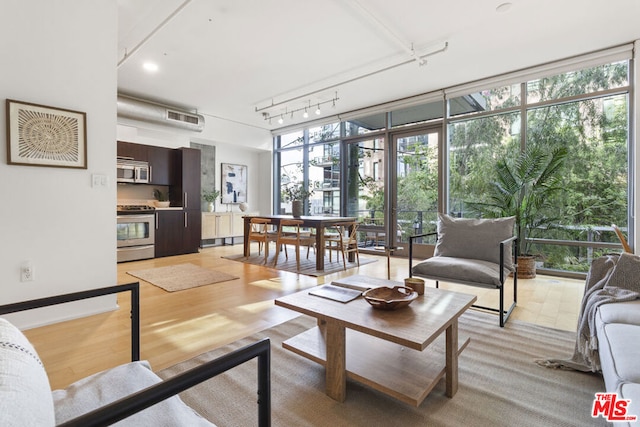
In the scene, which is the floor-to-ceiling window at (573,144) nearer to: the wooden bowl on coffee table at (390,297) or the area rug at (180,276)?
the wooden bowl on coffee table at (390,297)

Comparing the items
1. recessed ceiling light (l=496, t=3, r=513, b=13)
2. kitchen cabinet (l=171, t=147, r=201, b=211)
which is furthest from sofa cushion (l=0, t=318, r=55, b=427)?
kitchen cabinet (l=171, t=147, r=201, b=211)

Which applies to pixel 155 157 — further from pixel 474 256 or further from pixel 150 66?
pixel 474 256

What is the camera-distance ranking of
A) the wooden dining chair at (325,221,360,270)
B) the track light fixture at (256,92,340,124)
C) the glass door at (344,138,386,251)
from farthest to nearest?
the glass door at (344,138,386,251) → the track light fixture at (256,92,340,124) → the wooden dining chair at (325,221,360,270)

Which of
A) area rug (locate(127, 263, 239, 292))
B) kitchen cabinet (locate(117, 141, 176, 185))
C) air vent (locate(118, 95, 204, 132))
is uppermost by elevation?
air vent (locate(118, 95, 204, 132))

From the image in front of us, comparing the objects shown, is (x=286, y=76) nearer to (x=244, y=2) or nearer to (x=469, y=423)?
(x=244, y=2)

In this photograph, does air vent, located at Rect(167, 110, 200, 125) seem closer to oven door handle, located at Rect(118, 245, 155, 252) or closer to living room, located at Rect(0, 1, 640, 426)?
oven door handle, located at Rect(118, 245, 155, 252)

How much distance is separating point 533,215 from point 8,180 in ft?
17.9

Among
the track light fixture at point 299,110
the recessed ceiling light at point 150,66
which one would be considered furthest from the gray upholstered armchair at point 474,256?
the recessed ceiling light at point 150,66

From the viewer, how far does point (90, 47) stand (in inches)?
107

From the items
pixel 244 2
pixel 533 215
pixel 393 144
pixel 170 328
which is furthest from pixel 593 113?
pixel 170 328

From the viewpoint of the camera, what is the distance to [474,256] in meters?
2.94

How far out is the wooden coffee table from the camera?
1.43m

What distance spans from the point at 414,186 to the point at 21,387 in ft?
18.5

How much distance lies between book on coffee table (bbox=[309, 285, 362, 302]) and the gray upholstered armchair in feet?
3.51
